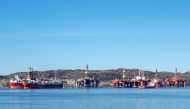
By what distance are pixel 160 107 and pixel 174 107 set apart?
104 inches

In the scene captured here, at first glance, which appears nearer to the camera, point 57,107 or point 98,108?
point 98,108

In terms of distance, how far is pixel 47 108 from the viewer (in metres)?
105

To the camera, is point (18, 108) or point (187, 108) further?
point (18, 108)

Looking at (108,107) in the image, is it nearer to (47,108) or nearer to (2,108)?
(47,108)

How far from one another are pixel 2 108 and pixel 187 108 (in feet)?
112

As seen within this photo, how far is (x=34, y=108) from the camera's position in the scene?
10631cm

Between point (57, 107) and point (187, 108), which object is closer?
point (187, 108)

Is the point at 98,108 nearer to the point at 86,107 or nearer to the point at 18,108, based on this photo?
the point at 86,107

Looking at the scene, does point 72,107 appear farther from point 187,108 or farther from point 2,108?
point 187,108

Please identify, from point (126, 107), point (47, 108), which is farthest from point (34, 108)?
point (126, 107)

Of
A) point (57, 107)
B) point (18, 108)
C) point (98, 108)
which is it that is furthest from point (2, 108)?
point (98, 108)

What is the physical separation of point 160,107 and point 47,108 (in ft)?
69.7

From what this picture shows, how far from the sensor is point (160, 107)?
343 ft

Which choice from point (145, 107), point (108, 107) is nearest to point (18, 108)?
point (108, 107)
